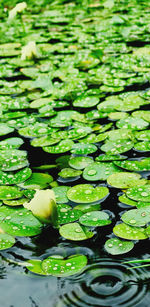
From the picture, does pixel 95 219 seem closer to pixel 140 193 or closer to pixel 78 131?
pixel 140 193

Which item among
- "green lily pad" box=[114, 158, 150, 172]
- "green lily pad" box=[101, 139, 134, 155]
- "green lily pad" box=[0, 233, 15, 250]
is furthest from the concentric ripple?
"green lily pad" box=[101, 139, 134, 155]

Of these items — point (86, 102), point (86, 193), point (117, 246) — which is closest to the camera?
point (117, 246)

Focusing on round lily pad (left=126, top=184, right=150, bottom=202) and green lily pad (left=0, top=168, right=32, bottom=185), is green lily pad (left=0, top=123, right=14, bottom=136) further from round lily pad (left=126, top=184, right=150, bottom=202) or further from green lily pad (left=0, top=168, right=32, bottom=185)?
round lily pad (left=126, top=184, right=150, bottom=202)

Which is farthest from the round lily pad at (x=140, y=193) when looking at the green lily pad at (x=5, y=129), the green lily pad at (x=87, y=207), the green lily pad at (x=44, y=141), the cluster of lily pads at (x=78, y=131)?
the green lily pad at (x=5, y=129)

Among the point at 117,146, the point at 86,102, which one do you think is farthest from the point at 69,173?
the point at 86,102

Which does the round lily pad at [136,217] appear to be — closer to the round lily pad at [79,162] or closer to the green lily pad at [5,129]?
the round lily pad at [79,162]
